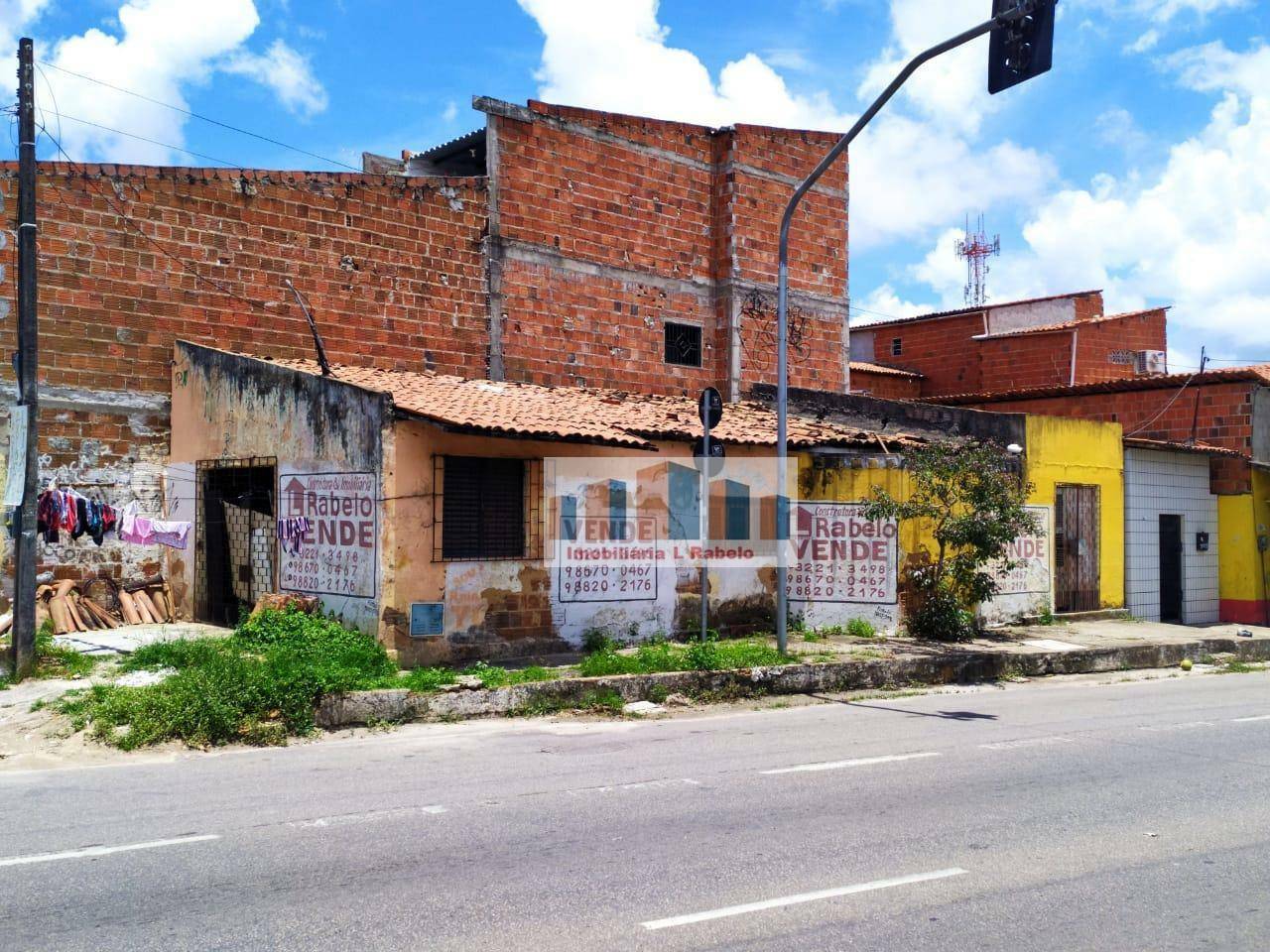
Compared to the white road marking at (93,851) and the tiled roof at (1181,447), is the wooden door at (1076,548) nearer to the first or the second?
the tiled roof at (1181,447)

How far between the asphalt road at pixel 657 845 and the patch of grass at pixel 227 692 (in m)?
0.58

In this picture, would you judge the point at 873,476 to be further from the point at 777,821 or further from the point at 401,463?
the point at 777,821

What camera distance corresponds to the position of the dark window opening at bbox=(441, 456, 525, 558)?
→ 12914mm

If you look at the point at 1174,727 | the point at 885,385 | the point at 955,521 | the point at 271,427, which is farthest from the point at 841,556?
the point at 885,385

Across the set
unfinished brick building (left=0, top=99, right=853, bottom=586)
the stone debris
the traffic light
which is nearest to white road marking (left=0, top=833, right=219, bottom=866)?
the stone debris

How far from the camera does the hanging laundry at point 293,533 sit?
44.7 feet

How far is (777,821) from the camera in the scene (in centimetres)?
669

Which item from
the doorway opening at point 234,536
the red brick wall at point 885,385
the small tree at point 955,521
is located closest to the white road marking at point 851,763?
the small tree at point 955,521

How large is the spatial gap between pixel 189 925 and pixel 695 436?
10.4m

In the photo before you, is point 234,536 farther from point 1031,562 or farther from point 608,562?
point 1031,562

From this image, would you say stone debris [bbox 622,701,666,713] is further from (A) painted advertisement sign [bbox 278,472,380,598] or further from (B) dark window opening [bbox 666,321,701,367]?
(B) dark window opening [bbox 666,321,701,367]

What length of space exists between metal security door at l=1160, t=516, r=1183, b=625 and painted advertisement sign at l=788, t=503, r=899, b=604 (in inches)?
338

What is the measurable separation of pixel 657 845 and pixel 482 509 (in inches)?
296

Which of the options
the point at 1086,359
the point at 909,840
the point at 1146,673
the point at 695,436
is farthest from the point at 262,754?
the point at 1086,359
